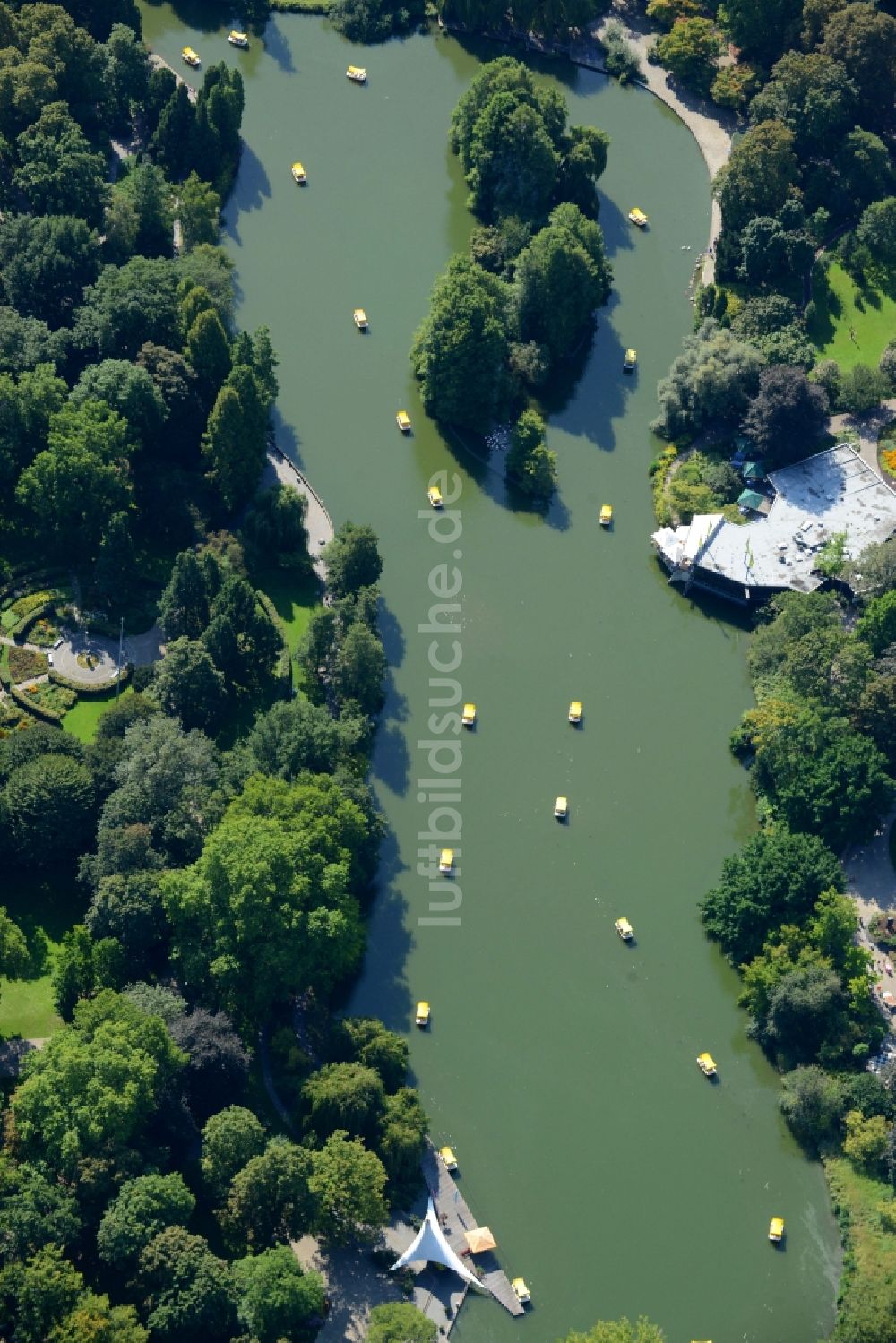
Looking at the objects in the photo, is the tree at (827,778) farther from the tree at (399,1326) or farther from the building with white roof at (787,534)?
the tree at (399,1326)

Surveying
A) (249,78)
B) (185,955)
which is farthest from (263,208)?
(185,955)

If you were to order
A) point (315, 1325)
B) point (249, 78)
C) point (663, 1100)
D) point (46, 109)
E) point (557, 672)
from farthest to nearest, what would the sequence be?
point (249, 78) → point (46, 109) → point (557, 672) → point (663, 1100) → point (315, 1325)

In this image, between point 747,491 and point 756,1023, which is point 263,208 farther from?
point 756,1023

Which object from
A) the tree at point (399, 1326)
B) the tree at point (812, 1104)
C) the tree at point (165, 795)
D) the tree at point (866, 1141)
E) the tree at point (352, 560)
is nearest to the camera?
the tree at point (399, 1326)

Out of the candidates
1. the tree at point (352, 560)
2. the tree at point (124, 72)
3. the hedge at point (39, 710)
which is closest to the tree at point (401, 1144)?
the hedge at point (39, 710)

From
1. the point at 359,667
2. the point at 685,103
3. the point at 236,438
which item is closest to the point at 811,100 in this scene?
the point at 685,103

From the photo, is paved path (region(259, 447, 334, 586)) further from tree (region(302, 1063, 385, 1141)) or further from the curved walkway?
tree (region(302, 1063, 385, 1141))
